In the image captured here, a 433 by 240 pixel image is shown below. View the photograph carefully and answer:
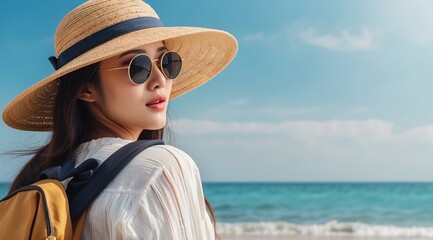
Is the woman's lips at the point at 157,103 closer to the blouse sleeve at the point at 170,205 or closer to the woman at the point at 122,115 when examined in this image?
the woman at the point at 122,115

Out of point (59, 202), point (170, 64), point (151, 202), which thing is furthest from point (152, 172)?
point (170, 64)

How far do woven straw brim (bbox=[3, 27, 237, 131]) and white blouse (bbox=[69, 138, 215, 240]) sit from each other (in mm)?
324

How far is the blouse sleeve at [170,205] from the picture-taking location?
1271 millimetres

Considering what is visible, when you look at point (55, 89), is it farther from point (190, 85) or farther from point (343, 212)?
point (343, 212)

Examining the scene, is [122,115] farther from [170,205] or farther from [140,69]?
[170,205]

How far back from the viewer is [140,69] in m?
1.53

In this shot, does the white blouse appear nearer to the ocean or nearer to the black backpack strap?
the black backpack strap

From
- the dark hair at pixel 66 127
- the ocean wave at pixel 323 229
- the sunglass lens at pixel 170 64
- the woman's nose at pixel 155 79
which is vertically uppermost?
the sunglass lens at pixel 170 64

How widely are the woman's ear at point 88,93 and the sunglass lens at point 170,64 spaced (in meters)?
0.17

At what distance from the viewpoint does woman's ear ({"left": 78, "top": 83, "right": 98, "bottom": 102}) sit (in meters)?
1.59

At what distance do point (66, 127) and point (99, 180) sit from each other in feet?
0.98

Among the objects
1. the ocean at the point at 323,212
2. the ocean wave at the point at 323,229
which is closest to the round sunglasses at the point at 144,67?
the ocean at the point at 323,212

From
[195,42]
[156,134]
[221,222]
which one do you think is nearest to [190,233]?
[156,134]

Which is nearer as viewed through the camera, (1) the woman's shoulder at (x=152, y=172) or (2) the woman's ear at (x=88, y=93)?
(1) the woman's shoulder at (x=152, y=172)
